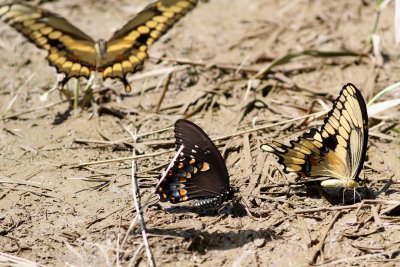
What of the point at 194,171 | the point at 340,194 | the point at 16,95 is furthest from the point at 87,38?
the point at 340,194

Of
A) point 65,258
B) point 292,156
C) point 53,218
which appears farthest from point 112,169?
point 292,156

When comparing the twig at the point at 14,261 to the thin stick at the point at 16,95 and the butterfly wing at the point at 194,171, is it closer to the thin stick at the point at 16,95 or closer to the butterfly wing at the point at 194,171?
the butterfly wing at the point at 194,171

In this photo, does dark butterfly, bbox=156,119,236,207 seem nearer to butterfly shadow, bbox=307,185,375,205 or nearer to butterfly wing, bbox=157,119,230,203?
butterfly wing, bbox=157,119,230,203

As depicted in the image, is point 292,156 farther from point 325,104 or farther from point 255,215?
point 325,104

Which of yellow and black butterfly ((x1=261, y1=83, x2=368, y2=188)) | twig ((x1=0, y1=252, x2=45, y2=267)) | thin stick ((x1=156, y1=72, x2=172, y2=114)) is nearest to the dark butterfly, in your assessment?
yellow and black butterfly ((x1=261, y1=83, x2=368, y2=188))

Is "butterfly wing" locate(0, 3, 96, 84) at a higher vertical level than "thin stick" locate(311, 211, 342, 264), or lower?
higher

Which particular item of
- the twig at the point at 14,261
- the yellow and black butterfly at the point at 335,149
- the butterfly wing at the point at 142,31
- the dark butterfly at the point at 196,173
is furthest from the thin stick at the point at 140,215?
the butterfly wing at the point at 142,31

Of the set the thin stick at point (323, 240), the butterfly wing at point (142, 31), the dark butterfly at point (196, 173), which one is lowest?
the thin stick at point (323, 240)

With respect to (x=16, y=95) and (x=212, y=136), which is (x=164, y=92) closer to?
(x=212, y=136)
